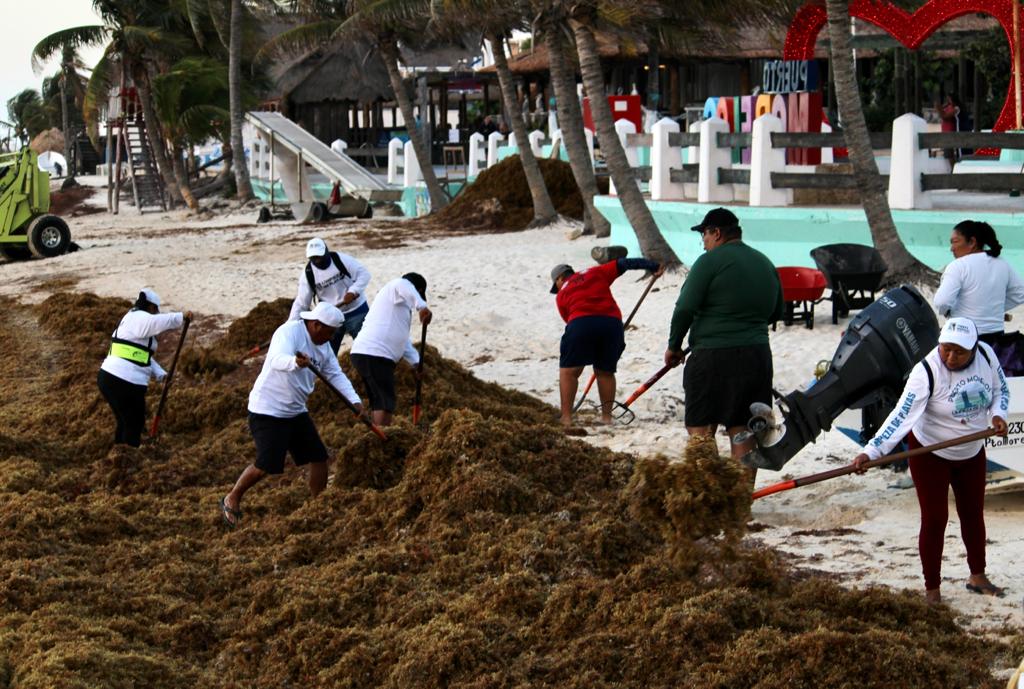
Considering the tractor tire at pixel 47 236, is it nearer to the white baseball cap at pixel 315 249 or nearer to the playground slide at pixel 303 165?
the playground slide at pixel 303 165

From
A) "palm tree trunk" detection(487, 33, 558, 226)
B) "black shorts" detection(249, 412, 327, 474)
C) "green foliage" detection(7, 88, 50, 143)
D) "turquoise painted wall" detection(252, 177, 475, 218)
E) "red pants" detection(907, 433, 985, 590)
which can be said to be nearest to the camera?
"red pants" detection(907, 433, 985, 590)

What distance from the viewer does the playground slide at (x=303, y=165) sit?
107ft

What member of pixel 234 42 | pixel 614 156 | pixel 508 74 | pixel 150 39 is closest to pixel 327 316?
pixel 614 156

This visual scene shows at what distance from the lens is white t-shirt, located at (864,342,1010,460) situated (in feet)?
20.4

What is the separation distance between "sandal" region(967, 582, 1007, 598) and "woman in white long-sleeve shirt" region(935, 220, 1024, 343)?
2.24 metres

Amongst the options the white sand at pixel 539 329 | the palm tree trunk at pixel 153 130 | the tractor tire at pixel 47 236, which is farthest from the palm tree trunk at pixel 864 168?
the palm tree trunk at pixel 153 130

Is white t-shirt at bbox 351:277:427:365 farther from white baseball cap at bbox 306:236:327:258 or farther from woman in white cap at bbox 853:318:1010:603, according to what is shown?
woman in white cap at bbox 853:318:1010:603

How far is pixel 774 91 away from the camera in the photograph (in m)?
18.8

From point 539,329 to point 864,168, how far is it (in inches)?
151

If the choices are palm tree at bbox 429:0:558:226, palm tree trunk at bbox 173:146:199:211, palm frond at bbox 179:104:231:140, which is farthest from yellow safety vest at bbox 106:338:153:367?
palm frond at bbox 179:104:231:140

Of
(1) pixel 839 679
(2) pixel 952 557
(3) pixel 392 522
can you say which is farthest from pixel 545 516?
(1) pixel 839 679

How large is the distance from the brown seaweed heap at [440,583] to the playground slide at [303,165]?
22606mm

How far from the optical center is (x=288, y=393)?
8.60 metres

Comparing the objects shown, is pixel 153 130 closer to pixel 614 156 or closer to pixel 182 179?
pixel 182 179
